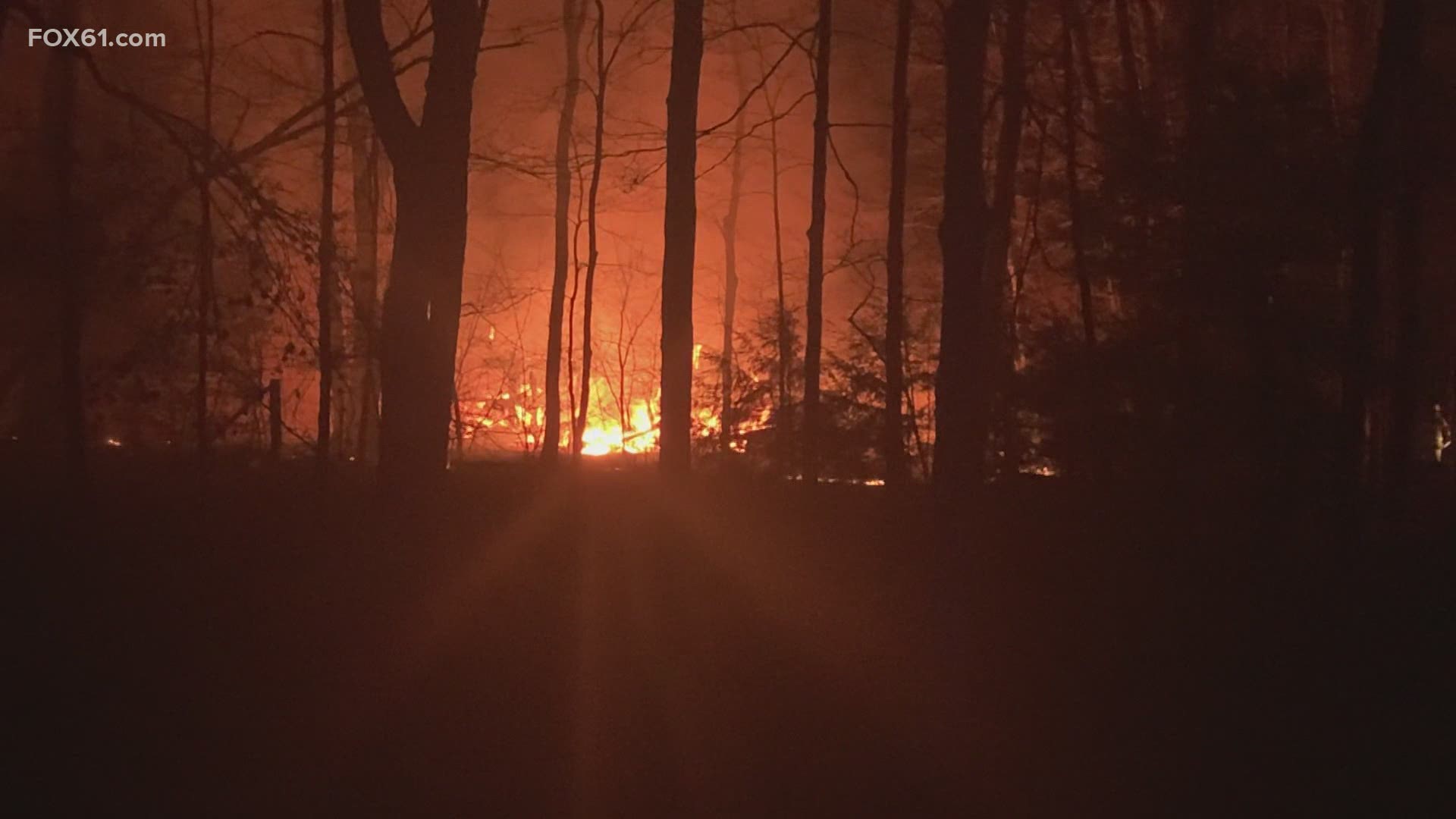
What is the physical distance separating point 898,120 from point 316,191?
10.5 meters

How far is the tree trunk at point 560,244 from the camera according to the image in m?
25.6

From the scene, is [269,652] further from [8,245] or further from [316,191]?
[316,191]

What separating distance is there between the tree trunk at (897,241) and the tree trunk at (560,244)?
27.1 ft

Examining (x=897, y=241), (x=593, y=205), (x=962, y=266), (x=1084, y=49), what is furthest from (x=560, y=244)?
(x=962, y=266)

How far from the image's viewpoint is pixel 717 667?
752 centimetres

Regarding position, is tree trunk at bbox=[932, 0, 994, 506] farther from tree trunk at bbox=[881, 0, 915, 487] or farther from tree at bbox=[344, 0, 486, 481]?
tree trunk at bbox=[881, 0, 915, 487]

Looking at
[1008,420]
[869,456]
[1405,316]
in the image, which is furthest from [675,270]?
[1405,316]

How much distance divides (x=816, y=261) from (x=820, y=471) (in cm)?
382

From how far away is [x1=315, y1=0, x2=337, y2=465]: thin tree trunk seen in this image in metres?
15.2

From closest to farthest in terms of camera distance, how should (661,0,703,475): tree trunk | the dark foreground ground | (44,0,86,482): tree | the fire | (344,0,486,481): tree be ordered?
the dark foreground ground
(344,0,486,481): tree
(661,0,703,475): tree trunk
(44,0,86,482): tree
the fire

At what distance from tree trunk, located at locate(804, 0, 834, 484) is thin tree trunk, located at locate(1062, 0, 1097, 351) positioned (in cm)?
385

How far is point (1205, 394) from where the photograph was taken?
12523 millimetres

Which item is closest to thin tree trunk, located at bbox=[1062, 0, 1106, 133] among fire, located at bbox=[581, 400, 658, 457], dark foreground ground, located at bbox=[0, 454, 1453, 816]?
dark foreground ground, located at bbox=[0, 454, 1453, 816]

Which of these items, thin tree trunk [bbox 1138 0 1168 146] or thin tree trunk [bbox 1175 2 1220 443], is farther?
thin tree trunk [bbox 1138 0 1168 146]
